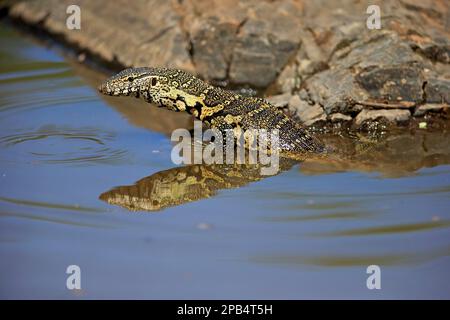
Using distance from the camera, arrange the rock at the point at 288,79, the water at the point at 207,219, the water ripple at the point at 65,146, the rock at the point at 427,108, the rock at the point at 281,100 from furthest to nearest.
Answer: the rock at the point at 288,79, the rock at the point at 281,100, the rock at the point at 427,108, the water ripple at the point at 65,146, the water at the point at 207,219

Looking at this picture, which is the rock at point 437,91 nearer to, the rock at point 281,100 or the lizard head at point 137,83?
the rock at point 281,100

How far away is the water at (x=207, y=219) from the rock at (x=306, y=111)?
14.2 inches

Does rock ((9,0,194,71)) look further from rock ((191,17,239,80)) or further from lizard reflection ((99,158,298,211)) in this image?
lizard reflection ((99,158,298,211))

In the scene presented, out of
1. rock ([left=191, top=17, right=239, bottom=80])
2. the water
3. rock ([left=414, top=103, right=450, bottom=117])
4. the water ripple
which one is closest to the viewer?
the water

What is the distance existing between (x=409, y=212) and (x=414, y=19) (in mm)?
3831

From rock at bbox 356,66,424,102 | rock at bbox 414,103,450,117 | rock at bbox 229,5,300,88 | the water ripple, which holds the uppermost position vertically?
rock at bbox 229,5,300,88

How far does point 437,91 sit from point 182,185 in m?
3.15

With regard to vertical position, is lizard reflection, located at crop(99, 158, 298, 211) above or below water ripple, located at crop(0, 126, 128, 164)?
below

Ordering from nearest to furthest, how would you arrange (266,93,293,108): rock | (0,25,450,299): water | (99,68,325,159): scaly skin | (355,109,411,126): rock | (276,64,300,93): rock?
(0,25,450,299): water → (99,68,325,159): scaly skin → (355,109,411,126): rock → (266,93,293,108): rock → (276,64,300,93): rock

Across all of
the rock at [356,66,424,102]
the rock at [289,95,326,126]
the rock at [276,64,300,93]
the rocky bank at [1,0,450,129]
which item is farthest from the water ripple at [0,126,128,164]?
the rock at [356,66,424,102]

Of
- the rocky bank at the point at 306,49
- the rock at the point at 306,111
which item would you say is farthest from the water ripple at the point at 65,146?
the rocky bank at the point at 306,49

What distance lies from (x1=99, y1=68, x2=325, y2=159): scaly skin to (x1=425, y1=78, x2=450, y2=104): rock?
1.48 metres

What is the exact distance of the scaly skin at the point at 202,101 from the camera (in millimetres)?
7281

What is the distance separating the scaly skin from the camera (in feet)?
23.9
